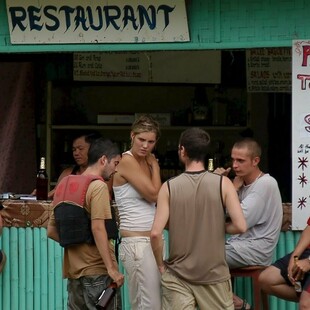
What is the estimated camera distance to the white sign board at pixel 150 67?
9258 mm

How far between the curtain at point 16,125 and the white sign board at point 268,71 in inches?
86.9

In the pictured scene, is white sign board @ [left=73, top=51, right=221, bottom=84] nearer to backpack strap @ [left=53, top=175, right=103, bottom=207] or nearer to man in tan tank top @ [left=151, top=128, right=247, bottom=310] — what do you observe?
backpack strap @ [left=53, top=175, right=103, bottom=207]

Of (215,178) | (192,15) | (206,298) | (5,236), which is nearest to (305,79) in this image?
(192,15)

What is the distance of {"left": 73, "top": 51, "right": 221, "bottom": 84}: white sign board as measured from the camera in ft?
30.4

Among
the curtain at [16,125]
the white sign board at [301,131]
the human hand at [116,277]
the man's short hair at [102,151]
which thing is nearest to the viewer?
the human hand at [116,277]

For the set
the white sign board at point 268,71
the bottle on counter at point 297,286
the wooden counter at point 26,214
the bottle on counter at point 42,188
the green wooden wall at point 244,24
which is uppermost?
the green wooden wall at point 244,24

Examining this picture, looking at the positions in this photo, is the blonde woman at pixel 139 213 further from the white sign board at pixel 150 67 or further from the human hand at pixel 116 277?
the white sign board at pixel 150 67

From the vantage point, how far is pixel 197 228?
19.3 feet

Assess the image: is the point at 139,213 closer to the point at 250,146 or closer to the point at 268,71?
the point at 250,146

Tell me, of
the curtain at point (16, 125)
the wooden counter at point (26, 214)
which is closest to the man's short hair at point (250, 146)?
the wooden counter at point (26, 214)

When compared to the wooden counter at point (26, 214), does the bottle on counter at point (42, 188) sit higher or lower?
higher

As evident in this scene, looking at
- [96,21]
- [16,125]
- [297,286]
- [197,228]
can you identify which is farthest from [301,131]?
[16,125]

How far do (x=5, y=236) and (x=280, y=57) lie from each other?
3.27 m

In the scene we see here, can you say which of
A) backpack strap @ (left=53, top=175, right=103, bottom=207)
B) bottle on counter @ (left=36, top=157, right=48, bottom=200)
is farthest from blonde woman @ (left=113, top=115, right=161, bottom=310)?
bottle on counter @ (left=36, top=157, right=48, bottom=200)
